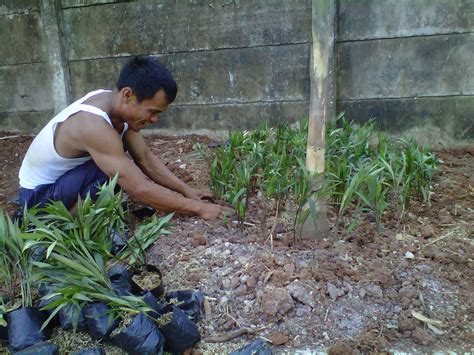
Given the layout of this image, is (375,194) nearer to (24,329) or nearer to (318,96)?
(318,96)

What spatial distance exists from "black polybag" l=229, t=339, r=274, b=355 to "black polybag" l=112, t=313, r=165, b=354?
11.2 inches

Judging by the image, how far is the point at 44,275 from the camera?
183 centimetres

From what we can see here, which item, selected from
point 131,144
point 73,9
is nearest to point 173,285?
point 131,144

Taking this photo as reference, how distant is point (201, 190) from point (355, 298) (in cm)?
125

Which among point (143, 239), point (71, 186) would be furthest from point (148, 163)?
point (143, 239)

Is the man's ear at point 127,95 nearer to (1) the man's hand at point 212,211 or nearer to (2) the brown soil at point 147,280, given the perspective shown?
(1) the man's hand at point 212,211

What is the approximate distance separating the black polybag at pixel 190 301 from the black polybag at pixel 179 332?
0.21ft

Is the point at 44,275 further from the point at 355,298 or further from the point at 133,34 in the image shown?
the point at 133,34

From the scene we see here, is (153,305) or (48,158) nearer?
(153,305)

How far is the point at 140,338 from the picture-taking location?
165 centimetres

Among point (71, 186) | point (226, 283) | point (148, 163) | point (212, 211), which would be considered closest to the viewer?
point (226, 283)

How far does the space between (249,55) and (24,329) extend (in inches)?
113

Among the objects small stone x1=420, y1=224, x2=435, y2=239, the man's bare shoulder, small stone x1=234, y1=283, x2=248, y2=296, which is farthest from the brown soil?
small stone x1=420, y1=224, x2=435, y2=239

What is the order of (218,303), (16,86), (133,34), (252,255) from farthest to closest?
(16,86) < (133,34) < (252,255) < (218,303)
